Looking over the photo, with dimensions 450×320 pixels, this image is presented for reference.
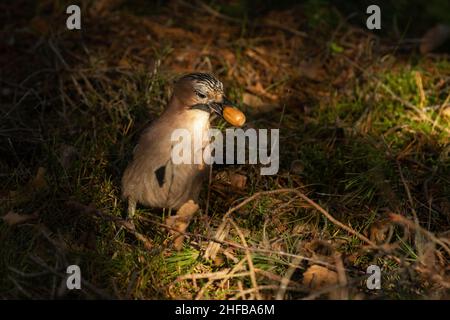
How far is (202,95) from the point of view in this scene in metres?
4.24

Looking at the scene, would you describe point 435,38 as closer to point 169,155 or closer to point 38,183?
point 169,155

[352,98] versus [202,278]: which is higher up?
[352,98]

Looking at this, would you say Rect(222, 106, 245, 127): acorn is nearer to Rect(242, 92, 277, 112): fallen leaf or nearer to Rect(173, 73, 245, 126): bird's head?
Rect(173, 73, 245, 126): bird's head

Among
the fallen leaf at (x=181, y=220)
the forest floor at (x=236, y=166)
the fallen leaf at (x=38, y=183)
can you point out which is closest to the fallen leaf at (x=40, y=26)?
the forest floor at (x=236, y=166)

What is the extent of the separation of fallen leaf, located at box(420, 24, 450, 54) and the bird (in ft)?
8.60

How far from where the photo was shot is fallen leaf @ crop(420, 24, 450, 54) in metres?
6.13

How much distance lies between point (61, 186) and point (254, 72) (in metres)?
2.14

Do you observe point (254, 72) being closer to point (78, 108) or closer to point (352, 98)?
point (352, 98)

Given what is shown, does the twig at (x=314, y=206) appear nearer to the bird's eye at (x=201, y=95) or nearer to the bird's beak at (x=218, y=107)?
the bird's beak at (x=218, y=107)

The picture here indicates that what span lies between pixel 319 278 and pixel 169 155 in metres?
1.16

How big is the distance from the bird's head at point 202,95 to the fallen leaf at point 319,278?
3.67 ft

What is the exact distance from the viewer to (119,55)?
589 cm

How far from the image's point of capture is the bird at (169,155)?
165 inches
